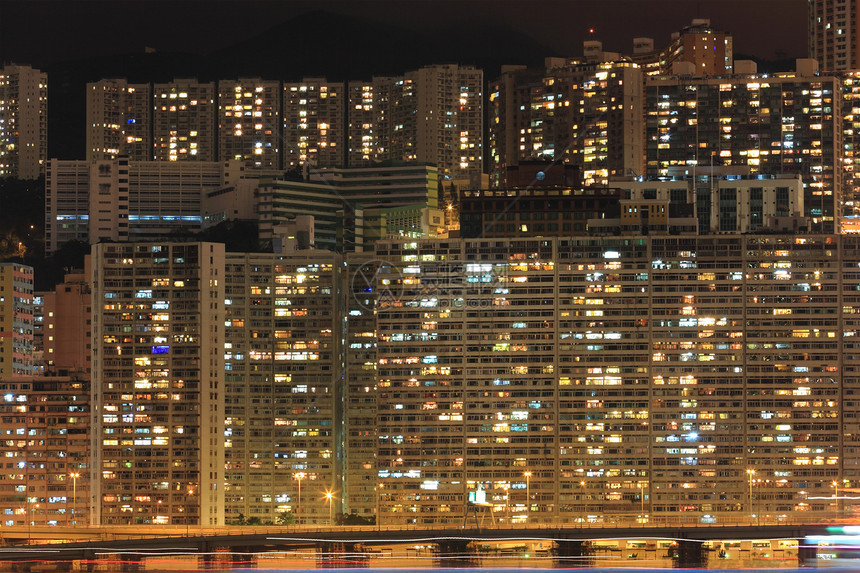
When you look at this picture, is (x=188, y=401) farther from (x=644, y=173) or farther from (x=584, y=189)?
(x=644, y=173)

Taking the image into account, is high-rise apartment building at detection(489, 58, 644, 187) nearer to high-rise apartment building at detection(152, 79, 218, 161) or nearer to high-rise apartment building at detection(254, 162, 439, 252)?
high-rise apartment building at detection(254, 162, 439, 252)

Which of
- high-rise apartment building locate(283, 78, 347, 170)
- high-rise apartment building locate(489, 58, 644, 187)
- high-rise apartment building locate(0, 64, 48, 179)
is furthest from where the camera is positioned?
high-rise apartment building locate(283, 78, 347, 170)

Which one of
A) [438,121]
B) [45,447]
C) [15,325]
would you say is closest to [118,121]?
[438,121]

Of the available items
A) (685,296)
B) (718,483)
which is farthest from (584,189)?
(718,483)

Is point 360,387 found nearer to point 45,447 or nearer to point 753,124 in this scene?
point 45,447

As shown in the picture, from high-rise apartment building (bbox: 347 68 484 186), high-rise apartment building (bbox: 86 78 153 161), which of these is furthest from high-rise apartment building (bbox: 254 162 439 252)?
high-rise apartment building (bbox: 86 78 153 161)

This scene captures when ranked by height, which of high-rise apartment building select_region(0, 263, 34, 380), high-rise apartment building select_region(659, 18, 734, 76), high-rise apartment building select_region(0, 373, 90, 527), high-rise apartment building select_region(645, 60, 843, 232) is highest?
high-rise apartment building select_region(659, 18, 734, 76)
